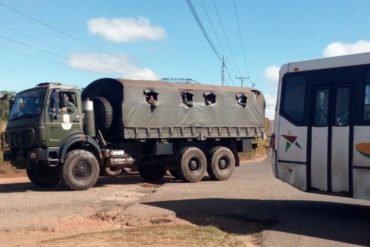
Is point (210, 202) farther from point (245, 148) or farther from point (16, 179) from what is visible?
point (16, 179)

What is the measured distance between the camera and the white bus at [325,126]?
10.0 meters

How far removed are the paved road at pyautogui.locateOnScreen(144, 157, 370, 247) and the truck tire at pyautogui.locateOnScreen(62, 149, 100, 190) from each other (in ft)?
6.84

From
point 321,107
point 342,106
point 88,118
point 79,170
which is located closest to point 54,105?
point 88,118

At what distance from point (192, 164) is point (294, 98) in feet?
26.5

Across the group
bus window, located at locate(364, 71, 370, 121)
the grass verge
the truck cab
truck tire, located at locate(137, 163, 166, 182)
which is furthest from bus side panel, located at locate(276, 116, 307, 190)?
truck tire, located at locate(137, 163, 166, 182)

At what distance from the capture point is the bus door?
400 inches

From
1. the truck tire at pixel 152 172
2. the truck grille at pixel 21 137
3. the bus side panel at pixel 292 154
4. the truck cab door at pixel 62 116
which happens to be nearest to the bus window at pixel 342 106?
the bus side panel at pixel 292 154

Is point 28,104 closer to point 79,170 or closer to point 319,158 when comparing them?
point 79,170

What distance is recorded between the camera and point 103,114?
17.0 m

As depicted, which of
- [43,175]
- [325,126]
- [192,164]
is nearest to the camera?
[325,126]

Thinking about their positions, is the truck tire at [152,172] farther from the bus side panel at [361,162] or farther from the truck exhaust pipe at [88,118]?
the bus side panel at [361,162]

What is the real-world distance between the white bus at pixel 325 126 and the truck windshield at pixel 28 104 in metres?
7.32

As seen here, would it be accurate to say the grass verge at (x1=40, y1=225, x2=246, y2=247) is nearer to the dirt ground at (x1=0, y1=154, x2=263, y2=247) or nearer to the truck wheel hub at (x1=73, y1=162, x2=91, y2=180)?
the dirt ground at (x1=0, y1=154, x2=263, y2=247)

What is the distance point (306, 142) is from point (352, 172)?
3.56ft
